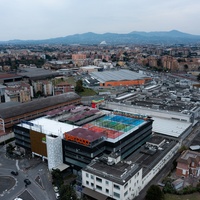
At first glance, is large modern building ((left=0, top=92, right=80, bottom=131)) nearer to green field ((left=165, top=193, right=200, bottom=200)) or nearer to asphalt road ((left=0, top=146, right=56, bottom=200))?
asphalt road ((left=0, top=146, right=56, bottom=200))

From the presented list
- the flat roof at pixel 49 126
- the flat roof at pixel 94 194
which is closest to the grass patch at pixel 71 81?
the flat roof at pixel 49 126

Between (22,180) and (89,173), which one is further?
(22,180)

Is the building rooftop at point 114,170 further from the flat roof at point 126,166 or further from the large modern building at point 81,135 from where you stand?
the large modern building at point 81,135

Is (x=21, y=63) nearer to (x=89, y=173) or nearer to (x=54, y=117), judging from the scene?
(x=54, y=117)

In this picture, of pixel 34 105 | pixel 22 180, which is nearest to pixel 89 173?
pixel 22 180

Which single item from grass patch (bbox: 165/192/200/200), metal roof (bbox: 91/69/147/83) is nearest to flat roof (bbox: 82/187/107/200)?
grass patch (bbox: 165/192/200/200)

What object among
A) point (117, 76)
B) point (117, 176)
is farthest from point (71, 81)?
point (117, 176)
